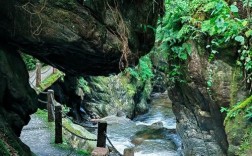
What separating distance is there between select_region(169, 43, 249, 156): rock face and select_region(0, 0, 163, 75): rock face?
4.17 meters

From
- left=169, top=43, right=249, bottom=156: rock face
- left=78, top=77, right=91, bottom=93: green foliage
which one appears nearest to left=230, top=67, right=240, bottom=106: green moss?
left=169, top=43, right=249, bottom=156: rock face

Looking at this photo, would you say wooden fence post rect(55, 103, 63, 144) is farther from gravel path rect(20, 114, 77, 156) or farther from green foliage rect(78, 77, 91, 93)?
green foliage rect(78, 77, 91, 93)

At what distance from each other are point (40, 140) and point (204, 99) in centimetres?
521

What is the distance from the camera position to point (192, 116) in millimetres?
11711

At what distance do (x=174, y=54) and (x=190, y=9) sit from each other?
5.22ft

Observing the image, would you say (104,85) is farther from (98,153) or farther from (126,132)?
(98,153)

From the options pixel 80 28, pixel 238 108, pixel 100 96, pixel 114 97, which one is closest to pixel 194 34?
pixel 238 108

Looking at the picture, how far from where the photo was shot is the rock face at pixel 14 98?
16.8 ft

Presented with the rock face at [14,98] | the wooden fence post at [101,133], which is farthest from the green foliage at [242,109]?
the rock face at [14,98]

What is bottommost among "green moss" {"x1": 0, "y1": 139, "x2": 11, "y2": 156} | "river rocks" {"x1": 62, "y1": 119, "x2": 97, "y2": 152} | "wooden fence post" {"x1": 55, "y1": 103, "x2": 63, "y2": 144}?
"river rocks" {"x1": 62, "y1": 119, "x2": 97, "y2": 152}

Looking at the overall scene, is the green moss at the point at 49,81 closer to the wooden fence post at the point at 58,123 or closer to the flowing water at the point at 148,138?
the flowing water at the point at 148,138

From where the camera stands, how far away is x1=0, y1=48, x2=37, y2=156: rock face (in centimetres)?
511

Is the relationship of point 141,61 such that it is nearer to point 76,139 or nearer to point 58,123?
point 58,123

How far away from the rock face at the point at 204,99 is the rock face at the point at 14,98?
565 centimetres
